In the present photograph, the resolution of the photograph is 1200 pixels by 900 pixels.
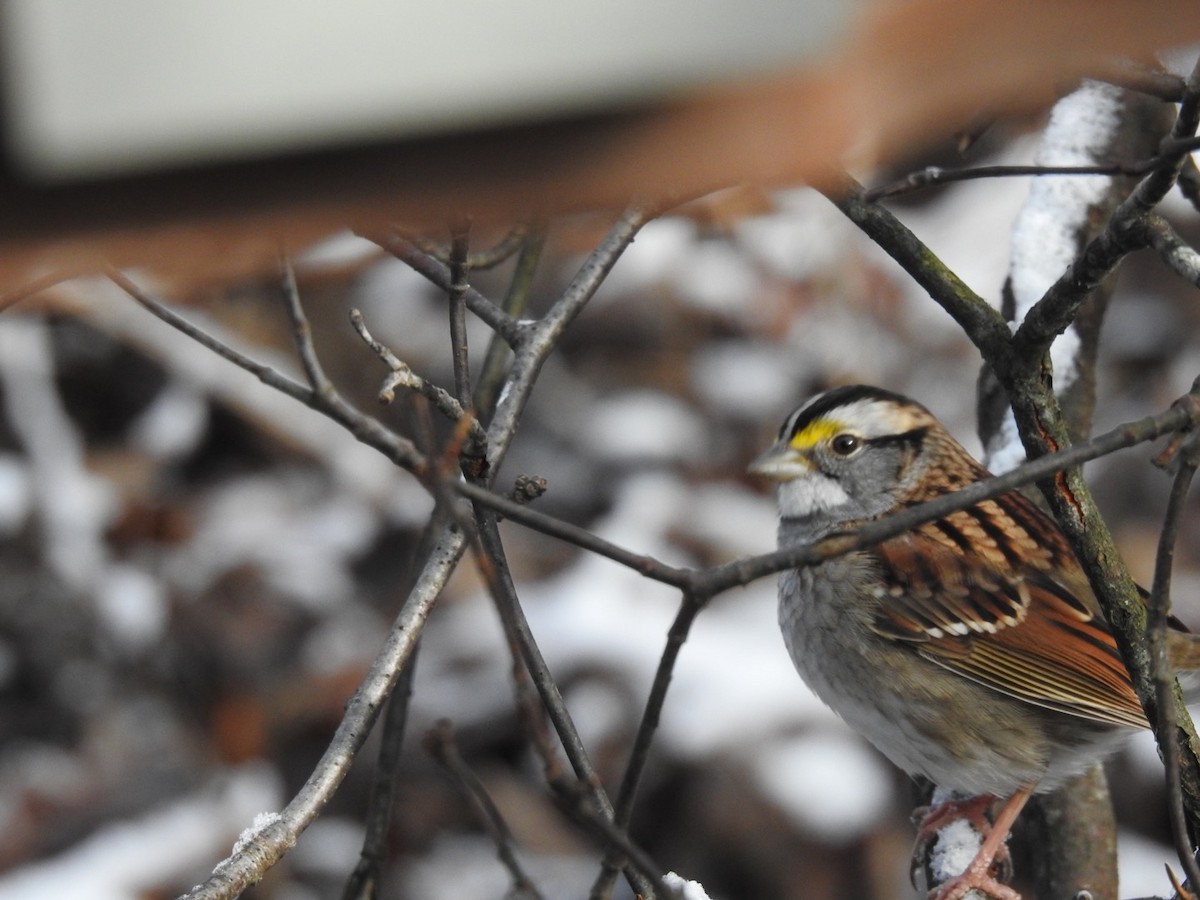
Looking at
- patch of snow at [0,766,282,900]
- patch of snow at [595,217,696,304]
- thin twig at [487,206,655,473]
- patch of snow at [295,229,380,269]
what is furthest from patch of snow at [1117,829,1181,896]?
patch of snow at [295,229,380,269]

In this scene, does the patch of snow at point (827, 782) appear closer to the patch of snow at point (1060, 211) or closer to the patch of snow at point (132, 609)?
the patch of snow at point (1060, 211)

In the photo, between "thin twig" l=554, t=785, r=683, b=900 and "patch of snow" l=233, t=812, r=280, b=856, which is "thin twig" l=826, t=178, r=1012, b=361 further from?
"patch of snow" l=233, t=812, r=280, b=856

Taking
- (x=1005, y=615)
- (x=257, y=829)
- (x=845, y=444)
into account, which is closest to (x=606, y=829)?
(x=257, y=829)

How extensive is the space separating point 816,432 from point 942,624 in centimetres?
51

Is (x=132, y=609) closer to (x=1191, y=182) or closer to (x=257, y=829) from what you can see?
(x=257, y=829)

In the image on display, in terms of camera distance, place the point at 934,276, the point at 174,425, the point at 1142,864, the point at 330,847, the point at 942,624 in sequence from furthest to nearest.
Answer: the point at 174,425
the point at 330,847
the point at 1142,864
the point at 942,624
the point at 934,276

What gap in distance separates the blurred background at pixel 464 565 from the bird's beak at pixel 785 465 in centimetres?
71

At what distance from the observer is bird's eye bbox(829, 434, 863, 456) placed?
122 inches

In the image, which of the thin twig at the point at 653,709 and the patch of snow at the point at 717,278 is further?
the patch of snow at the point at 717,278

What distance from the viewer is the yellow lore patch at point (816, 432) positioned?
3.09 m

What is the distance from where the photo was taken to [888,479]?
317 centimetres

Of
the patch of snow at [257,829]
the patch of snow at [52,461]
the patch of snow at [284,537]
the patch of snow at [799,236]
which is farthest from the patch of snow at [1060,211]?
the patch of snow at [52,461]

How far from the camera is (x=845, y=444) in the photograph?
3.11 metres

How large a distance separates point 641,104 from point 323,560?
4525 mm
